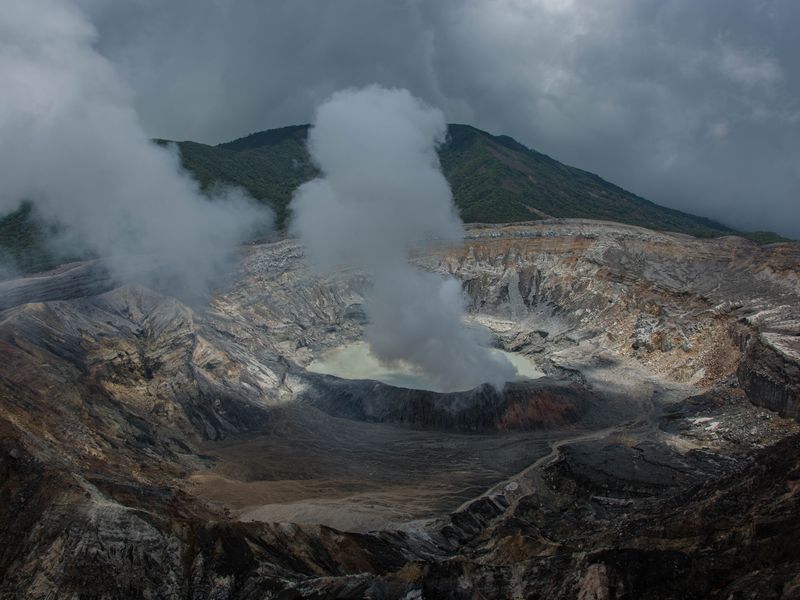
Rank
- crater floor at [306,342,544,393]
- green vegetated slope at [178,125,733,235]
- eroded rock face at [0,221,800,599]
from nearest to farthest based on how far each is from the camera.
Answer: eroded rock face at [0,221,800,599]
crater floor at [306,342,544,393]
green vegetated slope at [178,125,733,235]

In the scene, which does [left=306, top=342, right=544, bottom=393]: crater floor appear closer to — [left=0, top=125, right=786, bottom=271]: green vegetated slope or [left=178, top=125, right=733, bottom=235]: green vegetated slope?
[left=0, top=125, right=786, bottom=271]: green vegetated slope

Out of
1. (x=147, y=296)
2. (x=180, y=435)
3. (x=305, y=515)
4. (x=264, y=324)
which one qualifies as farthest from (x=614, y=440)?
→ (x=147, y=296)

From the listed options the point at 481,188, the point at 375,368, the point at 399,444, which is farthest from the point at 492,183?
the point at 399,444

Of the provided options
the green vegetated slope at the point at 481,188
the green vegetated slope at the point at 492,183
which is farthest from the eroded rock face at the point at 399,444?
the green vegetated slope at the point at 492,183

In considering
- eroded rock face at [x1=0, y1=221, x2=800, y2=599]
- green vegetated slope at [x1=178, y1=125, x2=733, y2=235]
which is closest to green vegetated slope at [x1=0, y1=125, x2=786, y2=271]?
green vegetated slope at [x1=178, y1=125, x2=733, y2=235]

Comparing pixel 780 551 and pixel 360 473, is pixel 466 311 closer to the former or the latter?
pixel 360 473

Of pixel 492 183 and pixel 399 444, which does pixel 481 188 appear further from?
pixel 399 444
